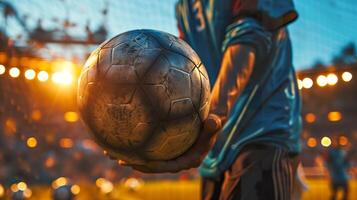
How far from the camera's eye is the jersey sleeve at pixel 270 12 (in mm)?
1899

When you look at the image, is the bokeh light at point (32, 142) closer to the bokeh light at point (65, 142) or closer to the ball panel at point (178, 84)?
the bokeh light at point (65, 142)

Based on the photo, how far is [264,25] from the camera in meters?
1.92

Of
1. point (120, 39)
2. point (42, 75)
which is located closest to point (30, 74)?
point (42, 75)

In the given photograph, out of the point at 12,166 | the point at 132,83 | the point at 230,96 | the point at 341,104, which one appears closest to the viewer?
the point at 132,83

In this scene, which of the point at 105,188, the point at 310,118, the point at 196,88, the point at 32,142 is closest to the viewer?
the point at 196,88

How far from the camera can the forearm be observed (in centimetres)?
185

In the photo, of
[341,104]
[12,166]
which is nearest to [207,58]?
[12,166]

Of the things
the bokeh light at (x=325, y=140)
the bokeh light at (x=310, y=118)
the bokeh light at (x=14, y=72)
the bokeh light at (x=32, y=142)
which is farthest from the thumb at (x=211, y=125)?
the bokeh light at (x=325, y=140)

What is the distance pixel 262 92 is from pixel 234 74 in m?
0.14

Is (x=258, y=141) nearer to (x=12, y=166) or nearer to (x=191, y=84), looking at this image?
(x=191, y=84)

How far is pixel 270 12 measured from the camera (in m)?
1.90

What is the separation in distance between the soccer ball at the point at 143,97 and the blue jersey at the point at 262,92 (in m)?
0.48

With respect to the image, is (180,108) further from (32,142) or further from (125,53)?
(32,142)

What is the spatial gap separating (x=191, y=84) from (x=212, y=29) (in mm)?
724
